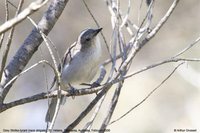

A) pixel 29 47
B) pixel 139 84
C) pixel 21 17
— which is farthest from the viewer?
pixel 139 84

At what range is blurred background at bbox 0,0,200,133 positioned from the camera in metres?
8.80

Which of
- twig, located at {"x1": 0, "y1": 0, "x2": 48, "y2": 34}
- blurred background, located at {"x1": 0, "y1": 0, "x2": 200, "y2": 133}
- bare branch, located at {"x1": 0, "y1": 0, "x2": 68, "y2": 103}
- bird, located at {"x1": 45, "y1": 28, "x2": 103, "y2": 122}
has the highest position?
blurred background, located at {"x1": 0, "y1": 0, "x2": 200, "y2": 133}

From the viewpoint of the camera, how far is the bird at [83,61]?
438cm

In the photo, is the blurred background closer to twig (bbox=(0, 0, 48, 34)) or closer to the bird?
the bird

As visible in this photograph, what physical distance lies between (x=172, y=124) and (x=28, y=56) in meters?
6.00

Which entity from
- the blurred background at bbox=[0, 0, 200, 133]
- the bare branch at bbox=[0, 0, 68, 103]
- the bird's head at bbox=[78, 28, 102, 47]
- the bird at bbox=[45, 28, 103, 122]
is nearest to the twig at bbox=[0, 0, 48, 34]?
the bare branch at bbox=[0, 0, 68, 103]

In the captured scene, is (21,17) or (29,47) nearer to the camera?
(21,17)

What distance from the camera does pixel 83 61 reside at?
14.5 ft

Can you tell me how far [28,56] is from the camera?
325 cm

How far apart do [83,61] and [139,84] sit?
5.62 meters

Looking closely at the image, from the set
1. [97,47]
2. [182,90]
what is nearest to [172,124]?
[182,90]

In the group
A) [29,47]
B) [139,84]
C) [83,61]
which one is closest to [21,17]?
[29,47]

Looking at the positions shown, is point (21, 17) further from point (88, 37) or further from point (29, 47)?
point (88, 37)

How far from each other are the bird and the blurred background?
3148 mm
